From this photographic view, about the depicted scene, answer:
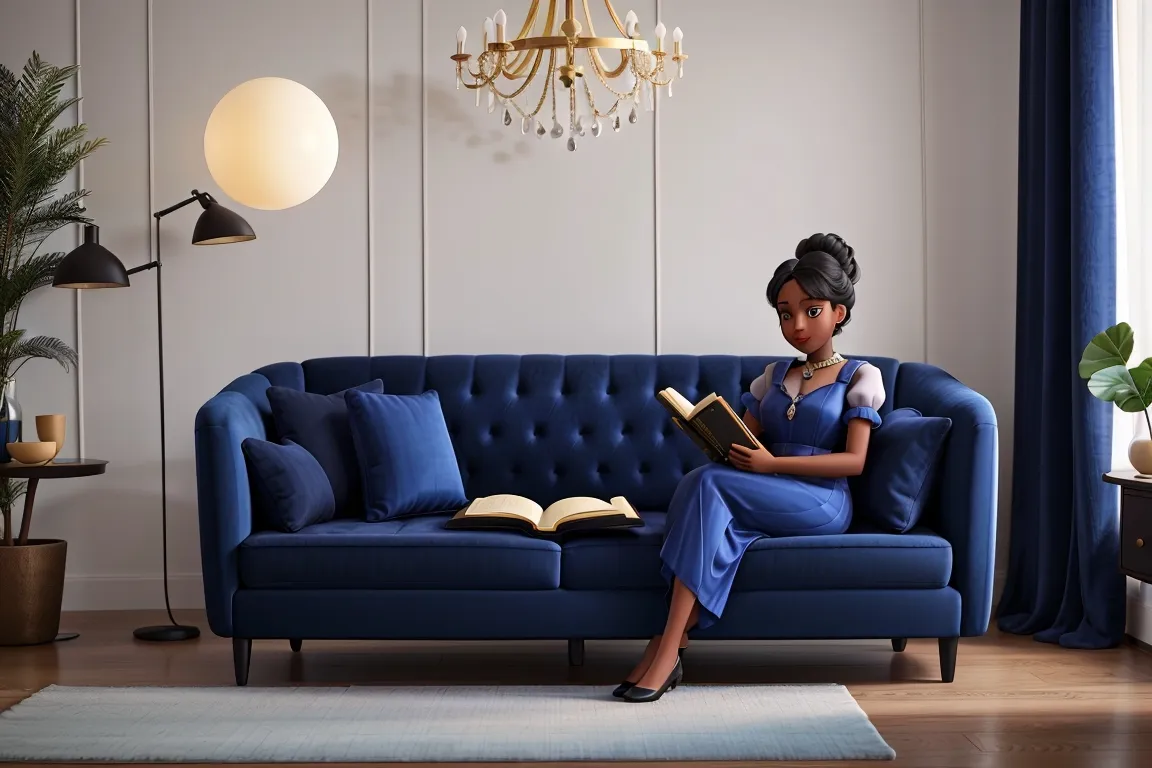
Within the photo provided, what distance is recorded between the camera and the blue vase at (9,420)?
3.62m

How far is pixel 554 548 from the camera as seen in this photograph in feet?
9.44

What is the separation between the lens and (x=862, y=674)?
3.09 metres

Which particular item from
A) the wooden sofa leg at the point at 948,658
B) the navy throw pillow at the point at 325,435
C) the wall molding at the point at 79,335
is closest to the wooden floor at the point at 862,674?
the wooden sofa leg at the point at 948,658

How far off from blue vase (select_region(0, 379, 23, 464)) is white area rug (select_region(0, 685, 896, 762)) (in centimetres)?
102

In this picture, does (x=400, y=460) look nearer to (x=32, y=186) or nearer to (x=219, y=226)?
(x=219, y=226)

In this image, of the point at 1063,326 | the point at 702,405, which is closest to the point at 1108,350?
the point at 1063,326

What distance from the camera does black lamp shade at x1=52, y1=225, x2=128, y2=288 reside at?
355 cm

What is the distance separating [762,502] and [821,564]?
22 centimetres

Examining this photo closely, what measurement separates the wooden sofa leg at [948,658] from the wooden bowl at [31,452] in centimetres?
277

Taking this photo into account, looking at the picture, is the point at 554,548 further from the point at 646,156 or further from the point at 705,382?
the point at 646,156

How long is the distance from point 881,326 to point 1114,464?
91cm

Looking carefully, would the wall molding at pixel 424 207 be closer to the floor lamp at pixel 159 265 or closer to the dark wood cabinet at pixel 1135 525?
the floor lamp at pixel 159 265

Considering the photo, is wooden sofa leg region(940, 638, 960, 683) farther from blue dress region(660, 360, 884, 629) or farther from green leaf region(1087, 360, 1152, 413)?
green leaf region(1087, 360, 1152, 413)

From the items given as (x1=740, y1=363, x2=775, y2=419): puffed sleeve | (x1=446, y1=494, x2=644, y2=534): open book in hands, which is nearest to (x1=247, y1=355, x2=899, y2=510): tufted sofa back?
(x1=740, y1=363, x2=775, y2=419): puffed sleeve
